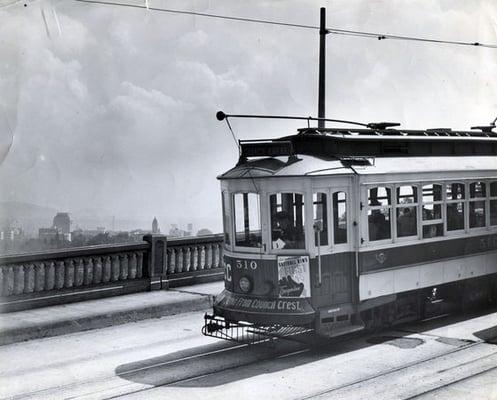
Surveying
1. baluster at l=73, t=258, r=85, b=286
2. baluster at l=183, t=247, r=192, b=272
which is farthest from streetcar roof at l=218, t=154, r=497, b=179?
baluster at l=183, t=247, r=192, b=272

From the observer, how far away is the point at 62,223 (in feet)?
55.1

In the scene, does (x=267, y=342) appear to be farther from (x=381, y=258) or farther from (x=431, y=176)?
(x=431, y=176)

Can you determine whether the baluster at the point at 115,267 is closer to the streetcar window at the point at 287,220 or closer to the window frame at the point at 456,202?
the streetcar window at the point at 287,220

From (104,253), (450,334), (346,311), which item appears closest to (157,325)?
(104,253)

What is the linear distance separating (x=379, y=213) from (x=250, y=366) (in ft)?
10.6

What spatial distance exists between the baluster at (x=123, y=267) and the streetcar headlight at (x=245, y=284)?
14.8 ft

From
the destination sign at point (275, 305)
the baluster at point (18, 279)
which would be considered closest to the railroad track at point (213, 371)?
the destination sign at point (275, 305)

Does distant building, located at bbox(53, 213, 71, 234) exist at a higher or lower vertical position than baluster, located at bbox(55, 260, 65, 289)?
higher

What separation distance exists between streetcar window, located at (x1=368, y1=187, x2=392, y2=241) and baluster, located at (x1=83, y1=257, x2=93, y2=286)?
5585 mm

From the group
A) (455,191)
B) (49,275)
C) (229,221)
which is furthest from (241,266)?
(455,191)

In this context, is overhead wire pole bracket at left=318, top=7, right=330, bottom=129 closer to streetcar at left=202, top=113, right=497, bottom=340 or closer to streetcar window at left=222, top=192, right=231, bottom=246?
streetcar at left=202, top=113, right=497, bottom=340

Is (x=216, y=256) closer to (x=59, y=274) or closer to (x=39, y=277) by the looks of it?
(x=59, y=274)

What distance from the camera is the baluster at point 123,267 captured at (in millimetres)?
14203

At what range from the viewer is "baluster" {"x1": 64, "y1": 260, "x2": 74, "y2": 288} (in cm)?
1309
